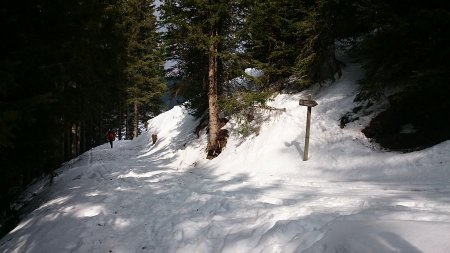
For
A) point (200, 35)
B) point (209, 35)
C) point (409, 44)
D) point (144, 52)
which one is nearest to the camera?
point (409, 44)

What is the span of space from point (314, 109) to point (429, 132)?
16.9 ft

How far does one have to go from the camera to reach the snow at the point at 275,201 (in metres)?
5.34

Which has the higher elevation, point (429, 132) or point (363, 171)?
point (429, 132)

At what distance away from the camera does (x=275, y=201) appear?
8312 millimetres

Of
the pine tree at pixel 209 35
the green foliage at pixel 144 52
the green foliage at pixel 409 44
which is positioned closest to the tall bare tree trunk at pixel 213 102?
the pine tree at pixel 209 35

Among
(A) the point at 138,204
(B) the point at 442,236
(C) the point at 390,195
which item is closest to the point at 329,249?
(B) the point at 442,236

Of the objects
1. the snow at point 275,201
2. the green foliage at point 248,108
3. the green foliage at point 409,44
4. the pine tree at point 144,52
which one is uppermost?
the pine tree at point 144,52

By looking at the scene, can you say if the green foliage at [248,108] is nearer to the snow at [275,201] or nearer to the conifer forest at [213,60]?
the conifer forest at [213,60]

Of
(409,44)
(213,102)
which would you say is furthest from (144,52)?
(409,44)

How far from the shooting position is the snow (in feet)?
17.5

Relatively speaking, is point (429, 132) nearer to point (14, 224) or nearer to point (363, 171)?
point (363, 171)

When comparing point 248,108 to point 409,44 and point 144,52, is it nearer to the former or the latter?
point 409,44

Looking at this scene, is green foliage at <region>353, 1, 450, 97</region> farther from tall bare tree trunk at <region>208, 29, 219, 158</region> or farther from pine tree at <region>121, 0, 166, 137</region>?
pine tree at <region>121, 0, 166, 137</region>

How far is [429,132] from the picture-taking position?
11109mm
